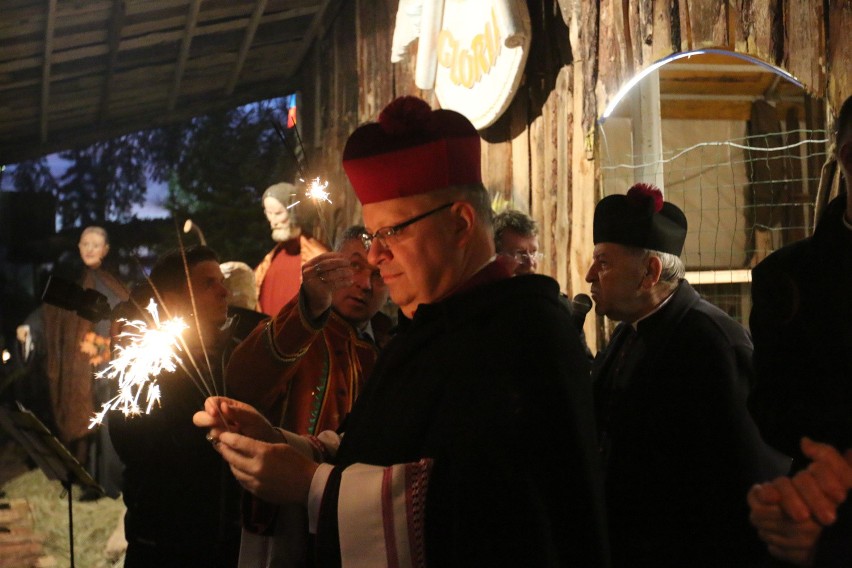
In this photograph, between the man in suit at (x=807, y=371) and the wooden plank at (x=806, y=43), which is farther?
the wooden plank at (x=806, y=43)

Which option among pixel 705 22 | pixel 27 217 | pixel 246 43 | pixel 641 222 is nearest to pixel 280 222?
pixel 246 43

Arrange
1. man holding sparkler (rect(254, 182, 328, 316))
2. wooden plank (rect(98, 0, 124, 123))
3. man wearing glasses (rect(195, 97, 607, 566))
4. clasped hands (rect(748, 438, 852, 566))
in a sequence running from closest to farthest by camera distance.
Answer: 1. clasped hands (rect(748, 438, 852, 566))
2. man wearing glasses (rect(195, 97, 607, 566))
3. wooden plank (rect(98, 0, 124, 123))
4. man holding sparkler (rect(254, 182, 328, 316))

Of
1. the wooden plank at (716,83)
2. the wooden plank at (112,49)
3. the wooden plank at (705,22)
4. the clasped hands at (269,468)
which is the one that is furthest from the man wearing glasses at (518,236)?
the wooden plank at (112,49)

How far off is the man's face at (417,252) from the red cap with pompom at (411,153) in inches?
1.5

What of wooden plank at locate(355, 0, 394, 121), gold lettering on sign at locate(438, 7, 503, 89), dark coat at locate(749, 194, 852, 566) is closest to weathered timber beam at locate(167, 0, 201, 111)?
wooden plank at locate(355, 0, 394, 121)

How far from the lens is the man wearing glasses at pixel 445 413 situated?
5.24 feet

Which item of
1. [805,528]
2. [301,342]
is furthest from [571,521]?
[301,342]

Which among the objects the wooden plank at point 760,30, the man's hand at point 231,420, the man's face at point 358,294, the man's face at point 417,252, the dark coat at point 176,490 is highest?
the wooden plank at point 760,30

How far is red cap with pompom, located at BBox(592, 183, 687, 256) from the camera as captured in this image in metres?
3.01

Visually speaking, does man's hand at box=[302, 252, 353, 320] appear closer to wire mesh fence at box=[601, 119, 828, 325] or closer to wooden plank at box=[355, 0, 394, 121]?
wire mesh fence at box=[601, 119, 828, 325]

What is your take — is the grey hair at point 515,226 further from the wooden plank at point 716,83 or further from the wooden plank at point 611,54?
the wooden plank at point 716,83

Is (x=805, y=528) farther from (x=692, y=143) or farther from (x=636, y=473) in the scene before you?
(x=692, y=143)

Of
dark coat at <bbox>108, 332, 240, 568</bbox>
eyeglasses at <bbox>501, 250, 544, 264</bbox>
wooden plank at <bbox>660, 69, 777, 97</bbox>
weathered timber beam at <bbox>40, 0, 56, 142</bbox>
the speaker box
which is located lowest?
dark coat at <bbox>108, 332, 240, 568</bbox>

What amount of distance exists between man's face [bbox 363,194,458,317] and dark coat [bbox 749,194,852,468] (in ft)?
2.38
